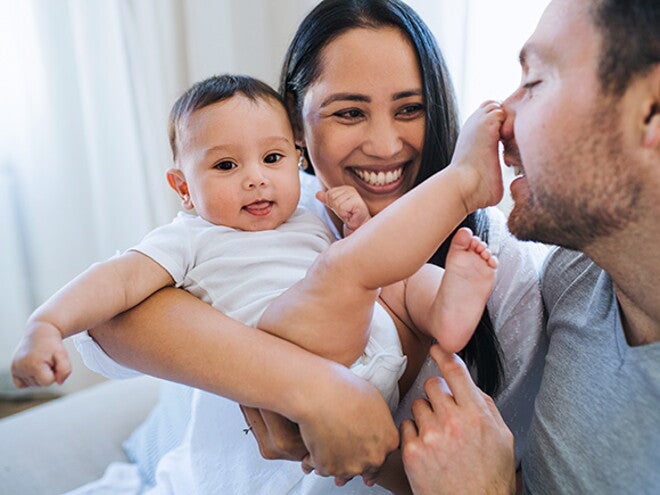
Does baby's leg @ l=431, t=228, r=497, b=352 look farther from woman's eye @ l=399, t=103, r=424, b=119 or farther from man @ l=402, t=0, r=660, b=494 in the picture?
woman's eye @ l=399, t=103, r=424, b=119

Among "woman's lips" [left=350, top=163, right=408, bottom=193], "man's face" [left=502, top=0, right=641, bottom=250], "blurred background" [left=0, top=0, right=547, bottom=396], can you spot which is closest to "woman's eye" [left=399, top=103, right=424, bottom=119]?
"woman's lips" [left=350, top=163, right=408, bottom=193]

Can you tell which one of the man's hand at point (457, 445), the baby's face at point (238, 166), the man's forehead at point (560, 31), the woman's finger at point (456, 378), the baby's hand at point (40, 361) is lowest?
the man's hand at point (457, 445)

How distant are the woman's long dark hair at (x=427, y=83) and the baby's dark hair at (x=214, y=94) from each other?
0.12 meters

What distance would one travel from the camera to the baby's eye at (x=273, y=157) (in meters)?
1.24

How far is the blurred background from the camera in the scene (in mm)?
2645

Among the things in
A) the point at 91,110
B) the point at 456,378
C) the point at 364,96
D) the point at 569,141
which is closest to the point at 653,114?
the point at 569,141

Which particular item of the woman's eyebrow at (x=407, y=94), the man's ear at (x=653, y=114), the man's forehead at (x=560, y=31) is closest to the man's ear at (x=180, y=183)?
the woman's eyebrow at (x=407, y=94)

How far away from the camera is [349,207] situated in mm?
1171

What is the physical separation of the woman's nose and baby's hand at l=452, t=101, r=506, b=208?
0.93ft

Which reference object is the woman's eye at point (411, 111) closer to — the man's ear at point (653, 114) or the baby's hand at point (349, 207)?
the baby's hand at point (349, 207)

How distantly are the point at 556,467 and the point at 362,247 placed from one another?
0.45 metres

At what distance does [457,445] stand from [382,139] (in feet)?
2.03

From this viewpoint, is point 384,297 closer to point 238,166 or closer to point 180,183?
point 238,166

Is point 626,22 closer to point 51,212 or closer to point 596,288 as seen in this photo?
point 596,288
